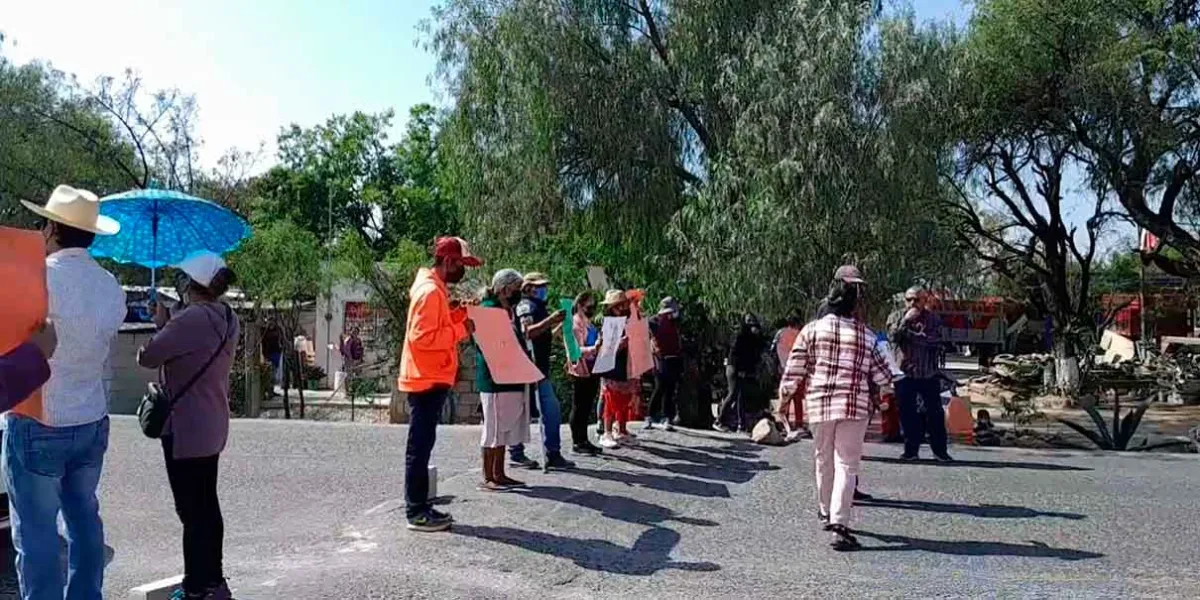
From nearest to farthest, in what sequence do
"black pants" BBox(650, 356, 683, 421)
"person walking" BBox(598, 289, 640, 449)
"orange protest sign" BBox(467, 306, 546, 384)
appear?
"orange protest sign" BBox(467, 306, 546, 384)
"person walking" BBox(598, 289, 640, 449)
"black pants" BBox(650, 356, 683, 421)

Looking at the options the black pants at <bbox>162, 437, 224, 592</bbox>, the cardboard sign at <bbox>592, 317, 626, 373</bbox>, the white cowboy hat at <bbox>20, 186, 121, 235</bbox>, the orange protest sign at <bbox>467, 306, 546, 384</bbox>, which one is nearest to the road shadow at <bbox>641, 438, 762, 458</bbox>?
the cardboard sign at <bbox>592, 317, 626, 373</bbox>

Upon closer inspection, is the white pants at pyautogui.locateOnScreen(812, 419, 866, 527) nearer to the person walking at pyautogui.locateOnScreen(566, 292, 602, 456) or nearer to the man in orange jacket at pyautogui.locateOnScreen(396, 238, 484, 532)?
the man in orange jacket at pyautogui.locateOnScreen(396, 238, 484, 532)

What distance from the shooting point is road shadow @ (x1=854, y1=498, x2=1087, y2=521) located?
7.60 meters

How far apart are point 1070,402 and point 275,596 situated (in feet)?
68.5

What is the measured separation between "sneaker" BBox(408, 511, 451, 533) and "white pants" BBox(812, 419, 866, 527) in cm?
245

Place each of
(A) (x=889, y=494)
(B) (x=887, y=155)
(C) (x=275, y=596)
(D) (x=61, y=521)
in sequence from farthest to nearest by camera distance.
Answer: (B) (x=887, y=155)
(A) (x=889, y=494)
(C) (x=275, y=596)
(D) (x=61, y=521)

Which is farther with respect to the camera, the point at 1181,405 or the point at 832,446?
the point at 1181,405

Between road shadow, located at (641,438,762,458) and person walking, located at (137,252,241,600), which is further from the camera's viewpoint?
road shadow, located at (641,438,762,458)

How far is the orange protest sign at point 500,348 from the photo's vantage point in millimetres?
7484

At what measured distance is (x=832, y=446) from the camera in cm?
667

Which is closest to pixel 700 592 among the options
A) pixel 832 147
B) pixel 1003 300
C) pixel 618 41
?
pixel 832 147

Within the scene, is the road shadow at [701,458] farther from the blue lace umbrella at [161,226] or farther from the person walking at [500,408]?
the blue lace umbrella at [161,226]

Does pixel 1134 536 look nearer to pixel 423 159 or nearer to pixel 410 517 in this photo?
pixel 410 517

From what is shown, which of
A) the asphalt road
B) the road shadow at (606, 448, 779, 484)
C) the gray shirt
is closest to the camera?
the gray shirt
